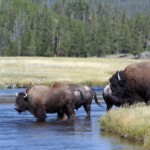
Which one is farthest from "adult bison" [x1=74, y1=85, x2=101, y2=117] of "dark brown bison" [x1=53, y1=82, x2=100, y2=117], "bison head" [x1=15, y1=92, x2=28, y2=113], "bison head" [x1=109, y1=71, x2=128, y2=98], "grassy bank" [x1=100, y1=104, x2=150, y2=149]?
"grassy bank" [x1=100, y1=104, x2=150, y2=149]

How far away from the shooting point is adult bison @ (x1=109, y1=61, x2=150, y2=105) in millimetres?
27188

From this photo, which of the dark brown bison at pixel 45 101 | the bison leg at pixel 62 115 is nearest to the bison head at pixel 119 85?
the dark brown bison at pixel 45 101

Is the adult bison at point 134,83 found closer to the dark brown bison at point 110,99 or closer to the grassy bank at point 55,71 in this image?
the dark brown bison at point 110,99

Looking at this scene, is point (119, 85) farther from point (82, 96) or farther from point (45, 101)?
point (82, 96)

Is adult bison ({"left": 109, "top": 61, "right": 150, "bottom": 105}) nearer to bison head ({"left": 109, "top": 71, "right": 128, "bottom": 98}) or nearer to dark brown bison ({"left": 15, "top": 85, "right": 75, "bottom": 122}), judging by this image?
bison head ({"left": 109, "top": 71, "right": 128, "bottom": 98})

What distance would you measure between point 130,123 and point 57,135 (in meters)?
3.02

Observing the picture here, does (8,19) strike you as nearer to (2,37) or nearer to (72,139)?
(2,37)

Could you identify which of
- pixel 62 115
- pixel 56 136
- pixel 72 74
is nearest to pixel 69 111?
pixel 62 115

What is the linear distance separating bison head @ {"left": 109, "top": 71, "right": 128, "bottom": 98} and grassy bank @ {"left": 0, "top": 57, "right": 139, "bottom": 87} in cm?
3738

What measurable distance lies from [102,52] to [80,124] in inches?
4874

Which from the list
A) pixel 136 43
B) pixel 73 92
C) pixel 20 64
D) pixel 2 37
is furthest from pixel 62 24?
pixel 73 92

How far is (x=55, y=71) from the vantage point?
83.5 m

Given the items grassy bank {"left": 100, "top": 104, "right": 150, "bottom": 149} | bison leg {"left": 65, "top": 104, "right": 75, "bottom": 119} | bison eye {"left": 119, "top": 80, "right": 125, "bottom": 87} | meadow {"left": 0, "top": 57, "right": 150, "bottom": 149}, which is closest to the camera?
grassy bank {"left": 100, "top": 104, "right": 150, "bottom": 149}

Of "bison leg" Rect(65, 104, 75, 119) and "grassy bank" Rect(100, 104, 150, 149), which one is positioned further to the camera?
"bison leg" Rect(65, 104, 75, 119)
